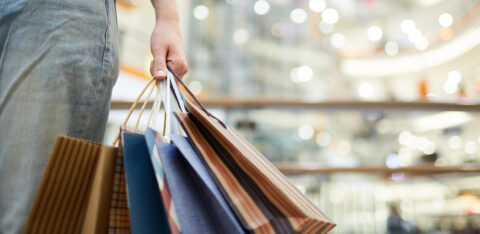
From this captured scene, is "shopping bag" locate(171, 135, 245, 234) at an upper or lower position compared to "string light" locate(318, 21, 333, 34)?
lower

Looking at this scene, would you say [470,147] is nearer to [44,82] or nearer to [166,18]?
[166,18]

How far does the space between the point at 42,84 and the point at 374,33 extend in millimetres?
15917

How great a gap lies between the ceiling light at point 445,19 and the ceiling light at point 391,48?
1.74 m

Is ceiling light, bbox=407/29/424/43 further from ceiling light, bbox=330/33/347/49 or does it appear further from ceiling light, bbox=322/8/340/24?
ceiling light, bbox=322/8/340/24

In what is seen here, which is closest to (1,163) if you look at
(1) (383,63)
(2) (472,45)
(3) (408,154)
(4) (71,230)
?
(4) (71,230)

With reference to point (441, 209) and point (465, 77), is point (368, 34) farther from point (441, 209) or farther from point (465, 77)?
point (441, 209)

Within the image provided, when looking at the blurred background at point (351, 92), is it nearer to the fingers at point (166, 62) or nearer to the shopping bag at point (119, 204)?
the fingers at point (166, 62)

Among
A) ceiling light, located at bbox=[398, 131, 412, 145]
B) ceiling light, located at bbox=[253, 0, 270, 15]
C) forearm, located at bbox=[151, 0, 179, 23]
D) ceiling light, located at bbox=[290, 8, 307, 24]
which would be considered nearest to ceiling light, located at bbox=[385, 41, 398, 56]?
ceiling light, located at bbox=[290, 8, 307, 24]

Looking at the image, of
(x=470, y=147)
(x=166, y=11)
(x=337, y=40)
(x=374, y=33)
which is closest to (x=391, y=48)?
(x=374, y=33)

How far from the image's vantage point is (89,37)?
73 cm

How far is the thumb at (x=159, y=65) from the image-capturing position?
770 mm

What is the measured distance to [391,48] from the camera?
14594 mm

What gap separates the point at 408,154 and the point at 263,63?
6483mm

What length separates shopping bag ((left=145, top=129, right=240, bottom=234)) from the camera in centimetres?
52
